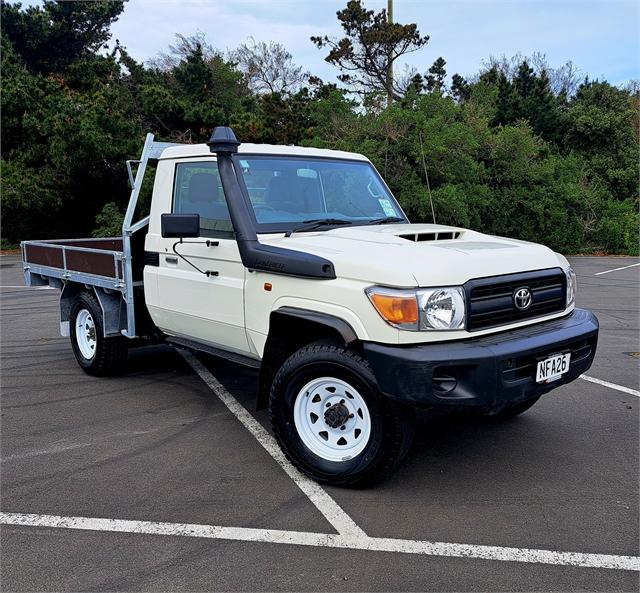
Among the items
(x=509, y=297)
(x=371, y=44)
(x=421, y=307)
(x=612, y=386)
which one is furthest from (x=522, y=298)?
(x=371, y=44)

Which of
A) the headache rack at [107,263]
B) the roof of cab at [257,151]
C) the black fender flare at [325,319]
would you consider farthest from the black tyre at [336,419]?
the headache rack at [107,263]

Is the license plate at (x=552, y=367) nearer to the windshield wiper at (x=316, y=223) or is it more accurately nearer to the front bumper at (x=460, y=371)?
the front bumper at (x=460, y=371)

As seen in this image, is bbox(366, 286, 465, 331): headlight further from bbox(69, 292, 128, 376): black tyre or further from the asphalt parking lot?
bbox(69, 292, 128, 376): black tyre

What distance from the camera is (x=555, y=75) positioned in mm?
42312

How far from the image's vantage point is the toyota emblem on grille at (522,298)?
3.73m

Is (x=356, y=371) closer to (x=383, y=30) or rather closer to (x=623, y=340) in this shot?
(x=623, y=340)

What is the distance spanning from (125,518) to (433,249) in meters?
2.39

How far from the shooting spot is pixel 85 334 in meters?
6.46

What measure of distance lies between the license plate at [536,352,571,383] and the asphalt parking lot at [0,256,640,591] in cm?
71

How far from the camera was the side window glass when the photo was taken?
4496 millimetres

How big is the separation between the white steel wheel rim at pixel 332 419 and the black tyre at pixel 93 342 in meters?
2.89

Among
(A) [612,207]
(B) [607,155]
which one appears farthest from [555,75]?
(A) [612,207]

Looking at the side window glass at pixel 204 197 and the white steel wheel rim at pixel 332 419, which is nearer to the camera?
the white steel wheel rim at pixel 332 419

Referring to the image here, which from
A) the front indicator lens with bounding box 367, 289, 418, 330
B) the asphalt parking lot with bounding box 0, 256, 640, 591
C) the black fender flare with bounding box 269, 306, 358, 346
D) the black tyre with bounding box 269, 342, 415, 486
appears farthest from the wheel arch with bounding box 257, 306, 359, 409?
the asphalt parking lot with bounding box 0, 256, 640, 591
